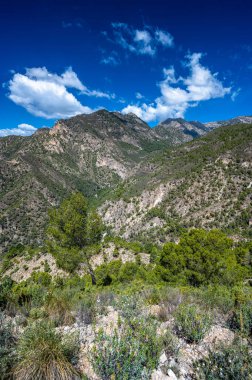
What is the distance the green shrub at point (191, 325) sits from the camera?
434 centimetres

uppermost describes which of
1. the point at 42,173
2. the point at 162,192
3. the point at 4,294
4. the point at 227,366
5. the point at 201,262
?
the point at 42,173

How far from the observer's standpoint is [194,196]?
65.0m

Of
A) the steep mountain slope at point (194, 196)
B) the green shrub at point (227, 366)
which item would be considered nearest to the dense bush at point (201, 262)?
the green shrub at point (227, 366)

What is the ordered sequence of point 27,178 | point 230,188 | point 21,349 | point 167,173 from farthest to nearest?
point 27,178 → point 167,173 → point 230,188 → point 21,349

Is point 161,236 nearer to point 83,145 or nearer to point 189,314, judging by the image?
point 189,314

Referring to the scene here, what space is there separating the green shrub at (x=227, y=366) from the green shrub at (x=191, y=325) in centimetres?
83

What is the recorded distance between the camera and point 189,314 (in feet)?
15.3

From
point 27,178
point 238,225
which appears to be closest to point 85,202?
point 238,225

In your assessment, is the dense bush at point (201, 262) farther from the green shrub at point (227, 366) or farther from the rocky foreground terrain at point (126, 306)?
the green shrub at point (227, 366)

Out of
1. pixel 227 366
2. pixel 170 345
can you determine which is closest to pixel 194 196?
pixel 170 345

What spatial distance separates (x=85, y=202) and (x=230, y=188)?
51.8 metres

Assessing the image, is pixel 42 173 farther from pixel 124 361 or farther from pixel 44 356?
pixel 124 361

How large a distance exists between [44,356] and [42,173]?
137509 mm

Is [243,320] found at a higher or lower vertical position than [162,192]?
lower
